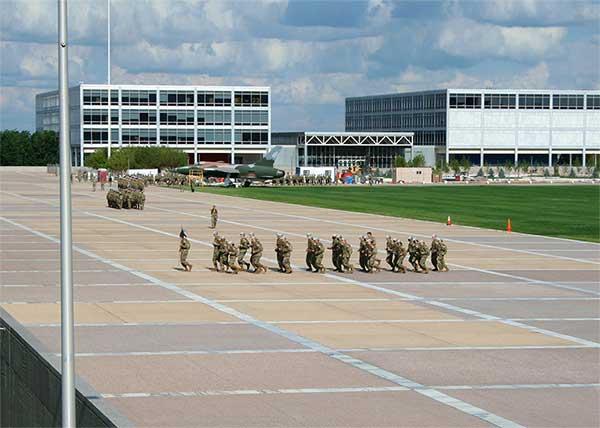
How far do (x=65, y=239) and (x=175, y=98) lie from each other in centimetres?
15356

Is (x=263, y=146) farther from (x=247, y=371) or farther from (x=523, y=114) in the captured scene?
(x=247, y=371)

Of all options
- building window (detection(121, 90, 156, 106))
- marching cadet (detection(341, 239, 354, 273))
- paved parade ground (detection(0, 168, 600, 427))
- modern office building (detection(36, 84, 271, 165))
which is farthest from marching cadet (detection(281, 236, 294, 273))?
building window (detection(121, 90, 156, 106))

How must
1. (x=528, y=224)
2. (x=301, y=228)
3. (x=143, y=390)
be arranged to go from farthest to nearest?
(x=528, y=224), (x=301, y=228), (x=143, y=390)

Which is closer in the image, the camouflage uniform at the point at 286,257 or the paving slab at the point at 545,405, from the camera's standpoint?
the paving slab at the point at 545,405

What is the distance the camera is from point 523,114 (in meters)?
179

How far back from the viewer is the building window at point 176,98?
164 metres

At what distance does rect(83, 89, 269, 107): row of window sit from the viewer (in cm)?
16150

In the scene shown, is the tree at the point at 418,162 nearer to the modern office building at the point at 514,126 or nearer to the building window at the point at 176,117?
the modern office building at the point at 514,126

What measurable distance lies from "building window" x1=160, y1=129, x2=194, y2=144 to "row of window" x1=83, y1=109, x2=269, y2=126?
3.96 feet

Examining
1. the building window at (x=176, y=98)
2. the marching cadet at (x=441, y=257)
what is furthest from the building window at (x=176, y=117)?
the marching cadet at (x=441, y=257)

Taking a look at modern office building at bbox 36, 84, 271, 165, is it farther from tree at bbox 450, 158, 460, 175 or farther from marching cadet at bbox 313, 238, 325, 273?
marching cadet at bbox 313, 238, 325, 273

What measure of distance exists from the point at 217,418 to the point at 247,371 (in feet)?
11.8

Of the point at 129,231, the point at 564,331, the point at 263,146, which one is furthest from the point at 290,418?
the point at 263,146

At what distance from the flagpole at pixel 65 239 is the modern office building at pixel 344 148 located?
16152cm
